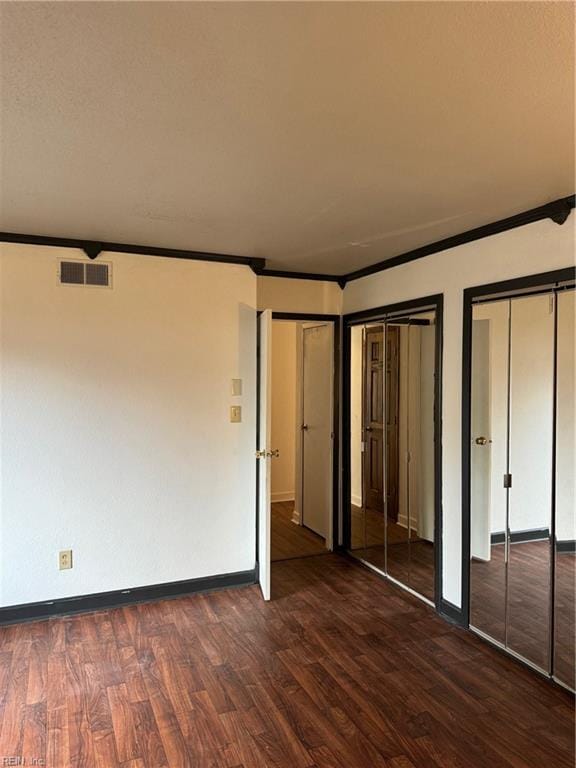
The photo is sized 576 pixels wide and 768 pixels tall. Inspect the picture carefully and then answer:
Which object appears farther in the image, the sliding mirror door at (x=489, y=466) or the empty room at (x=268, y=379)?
the sliding mirror door at (x=489, y=466)

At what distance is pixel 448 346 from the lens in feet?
10.3

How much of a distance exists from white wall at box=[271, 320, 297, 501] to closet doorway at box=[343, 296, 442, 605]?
6.03 ft

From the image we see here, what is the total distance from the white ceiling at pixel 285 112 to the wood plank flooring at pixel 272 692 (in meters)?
2.40

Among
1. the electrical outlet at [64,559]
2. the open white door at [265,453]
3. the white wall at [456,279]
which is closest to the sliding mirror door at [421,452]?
the white wall at [456,279]

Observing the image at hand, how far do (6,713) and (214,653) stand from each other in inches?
39.7

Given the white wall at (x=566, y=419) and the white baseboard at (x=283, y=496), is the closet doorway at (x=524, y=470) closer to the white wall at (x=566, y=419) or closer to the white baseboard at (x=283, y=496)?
the white wall at (x=566, y=419)

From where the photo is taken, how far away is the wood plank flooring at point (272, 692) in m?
2.03

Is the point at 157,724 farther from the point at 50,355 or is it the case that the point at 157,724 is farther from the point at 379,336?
the point at 379,336

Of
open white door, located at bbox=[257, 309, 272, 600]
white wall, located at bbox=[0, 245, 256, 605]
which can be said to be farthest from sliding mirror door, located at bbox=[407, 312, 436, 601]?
white wall, located at bbox=[0, 245, 256, 605]

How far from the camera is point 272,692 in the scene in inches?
94.7

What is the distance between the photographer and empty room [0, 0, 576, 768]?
1.44m

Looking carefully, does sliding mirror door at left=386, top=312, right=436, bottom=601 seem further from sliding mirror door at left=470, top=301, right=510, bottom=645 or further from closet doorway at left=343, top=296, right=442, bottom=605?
sliding mirror door at left=470, top=301, right=510, bottom=645

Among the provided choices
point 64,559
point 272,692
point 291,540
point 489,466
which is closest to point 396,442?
point 489,466

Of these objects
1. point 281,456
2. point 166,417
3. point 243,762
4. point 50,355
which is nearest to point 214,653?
point 243,762
